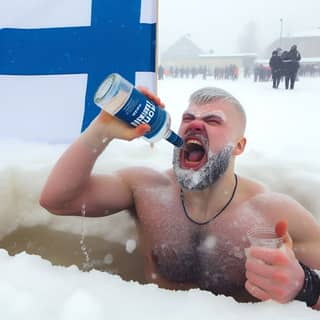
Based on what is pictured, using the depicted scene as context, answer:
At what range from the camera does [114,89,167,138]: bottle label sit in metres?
1.18

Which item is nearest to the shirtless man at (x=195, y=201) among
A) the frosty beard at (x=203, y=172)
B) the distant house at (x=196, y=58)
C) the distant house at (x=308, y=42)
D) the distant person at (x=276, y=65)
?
the frosty beard at (x=203, y=172)

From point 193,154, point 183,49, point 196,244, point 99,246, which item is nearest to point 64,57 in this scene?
point 99,246

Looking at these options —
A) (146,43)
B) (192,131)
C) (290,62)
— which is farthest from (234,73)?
(192,131)

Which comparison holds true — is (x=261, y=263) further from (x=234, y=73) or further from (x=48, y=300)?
(x=234, y=73)

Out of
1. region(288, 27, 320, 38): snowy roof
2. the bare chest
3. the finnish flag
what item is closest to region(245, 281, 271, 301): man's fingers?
the bare chest

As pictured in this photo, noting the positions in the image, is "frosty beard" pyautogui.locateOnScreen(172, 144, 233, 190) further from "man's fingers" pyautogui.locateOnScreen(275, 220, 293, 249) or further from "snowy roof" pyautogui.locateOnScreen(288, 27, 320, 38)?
"snowy roof" pyautogui.locateOnScreen(288, 27, 320, 38)

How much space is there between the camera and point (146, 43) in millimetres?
2598

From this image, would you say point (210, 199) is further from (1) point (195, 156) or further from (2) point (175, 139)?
(2) point (175, 139)

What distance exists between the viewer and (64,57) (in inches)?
101

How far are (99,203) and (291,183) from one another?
1.11 meters

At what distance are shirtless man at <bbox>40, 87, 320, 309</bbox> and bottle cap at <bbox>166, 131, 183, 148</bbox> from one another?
0.06 meters

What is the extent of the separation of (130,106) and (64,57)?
1564 millimetres

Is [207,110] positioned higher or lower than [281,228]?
higher

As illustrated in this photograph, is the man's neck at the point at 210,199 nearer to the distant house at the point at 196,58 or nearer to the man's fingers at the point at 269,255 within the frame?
the man's fingers at the point at 269,255
